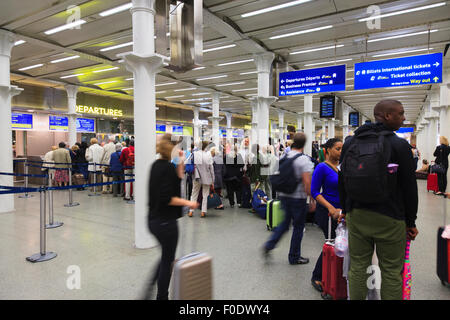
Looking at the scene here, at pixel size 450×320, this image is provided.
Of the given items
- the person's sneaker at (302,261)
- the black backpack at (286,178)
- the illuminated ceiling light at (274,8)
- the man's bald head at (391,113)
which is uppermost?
the illuminated ceiling light at (274,8)

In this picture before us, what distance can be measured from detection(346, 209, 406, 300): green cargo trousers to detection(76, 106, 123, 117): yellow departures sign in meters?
17.7

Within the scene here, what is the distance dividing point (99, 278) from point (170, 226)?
63.7 inches

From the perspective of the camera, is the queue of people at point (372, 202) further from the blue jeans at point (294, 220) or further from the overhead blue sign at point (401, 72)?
the overhead blue sign at point (401, 72)

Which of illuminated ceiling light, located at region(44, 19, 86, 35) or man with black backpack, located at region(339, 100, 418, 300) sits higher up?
illuminated ceiling light, located at region(44, 19, 86, 35)

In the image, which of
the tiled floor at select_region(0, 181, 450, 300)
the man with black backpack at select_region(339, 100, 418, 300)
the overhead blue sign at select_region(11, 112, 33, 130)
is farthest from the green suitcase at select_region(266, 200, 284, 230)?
the overhead blue sign at select_region(11, 112, 33, 130)

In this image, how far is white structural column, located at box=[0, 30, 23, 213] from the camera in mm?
7098

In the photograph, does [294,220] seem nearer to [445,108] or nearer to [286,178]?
[286,178]

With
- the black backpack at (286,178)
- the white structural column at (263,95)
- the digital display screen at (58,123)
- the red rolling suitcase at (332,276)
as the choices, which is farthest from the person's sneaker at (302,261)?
the digital display screen at (58,123)

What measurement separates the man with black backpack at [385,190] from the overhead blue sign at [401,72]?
6.78 metres

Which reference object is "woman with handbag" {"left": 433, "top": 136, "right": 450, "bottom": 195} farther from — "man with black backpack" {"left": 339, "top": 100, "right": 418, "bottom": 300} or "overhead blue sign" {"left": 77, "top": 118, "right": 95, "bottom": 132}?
"overhead blue sign" {"left": 77, "top": 118, "right": 95, "bottom": 132}

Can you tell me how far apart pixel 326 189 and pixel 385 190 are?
118 cm

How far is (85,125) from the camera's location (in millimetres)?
17875

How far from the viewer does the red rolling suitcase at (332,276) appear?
281 centimetres
